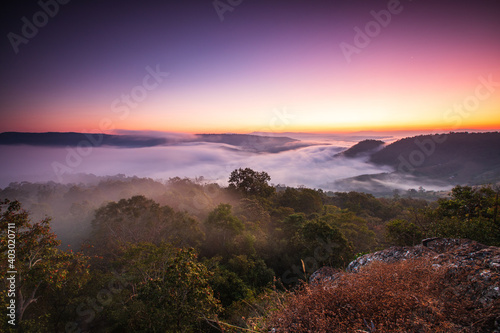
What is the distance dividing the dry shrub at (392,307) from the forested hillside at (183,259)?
2.54 ft

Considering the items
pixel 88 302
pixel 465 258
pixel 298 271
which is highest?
pixel 465 258

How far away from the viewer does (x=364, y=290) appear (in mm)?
3076

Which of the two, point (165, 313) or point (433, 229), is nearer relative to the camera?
point (165, 313)

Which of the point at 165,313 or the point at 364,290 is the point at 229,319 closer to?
the point at 165,313

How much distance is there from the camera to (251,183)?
32.0m

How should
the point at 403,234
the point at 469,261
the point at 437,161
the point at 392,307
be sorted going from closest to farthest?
the point at 392,307 < the point at 469,261 < the point at 403,234 < the point at 437,161

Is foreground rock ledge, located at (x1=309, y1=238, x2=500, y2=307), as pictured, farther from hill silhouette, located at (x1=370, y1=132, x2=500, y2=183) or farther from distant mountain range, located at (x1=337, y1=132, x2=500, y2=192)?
hill silhouette, located at (x1=370, y1=132, x2=500, y2=183)

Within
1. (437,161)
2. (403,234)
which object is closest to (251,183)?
(403,234)

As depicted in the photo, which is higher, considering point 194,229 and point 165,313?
point 165,313

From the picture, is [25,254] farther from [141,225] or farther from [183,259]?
[141,225]

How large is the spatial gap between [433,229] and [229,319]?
11.1 m

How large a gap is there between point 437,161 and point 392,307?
9196 inches

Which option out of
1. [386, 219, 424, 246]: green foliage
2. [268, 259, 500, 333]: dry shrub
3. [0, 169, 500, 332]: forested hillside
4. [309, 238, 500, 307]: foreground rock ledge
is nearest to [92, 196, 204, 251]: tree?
[0, 169, 500, 332]: forested hillside

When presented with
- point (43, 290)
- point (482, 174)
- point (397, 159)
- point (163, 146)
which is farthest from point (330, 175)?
point (43, 290)
